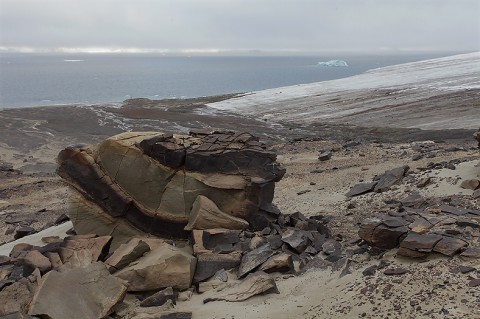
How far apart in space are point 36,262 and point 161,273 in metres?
2.56

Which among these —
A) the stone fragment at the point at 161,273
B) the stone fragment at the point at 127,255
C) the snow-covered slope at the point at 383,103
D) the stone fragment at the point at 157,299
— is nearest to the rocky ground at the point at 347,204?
the stone fragment at the point at 157,299

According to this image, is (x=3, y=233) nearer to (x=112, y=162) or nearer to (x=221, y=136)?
(x=112, y=162)

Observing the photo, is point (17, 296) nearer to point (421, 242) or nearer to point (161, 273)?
point (161, 273)

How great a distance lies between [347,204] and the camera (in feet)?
45.3


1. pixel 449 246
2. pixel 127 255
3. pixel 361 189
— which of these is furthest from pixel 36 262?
pixel 361 189

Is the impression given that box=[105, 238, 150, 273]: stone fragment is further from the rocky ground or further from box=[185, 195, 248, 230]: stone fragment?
the rocky ground

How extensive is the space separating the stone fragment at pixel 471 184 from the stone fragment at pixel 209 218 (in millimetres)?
5383

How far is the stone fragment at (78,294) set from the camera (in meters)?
7.73

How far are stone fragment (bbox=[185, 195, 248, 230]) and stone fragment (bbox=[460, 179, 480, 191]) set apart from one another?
538 centimetres

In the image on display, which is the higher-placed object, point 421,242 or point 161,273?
point 421,242

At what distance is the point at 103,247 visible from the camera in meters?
10.3

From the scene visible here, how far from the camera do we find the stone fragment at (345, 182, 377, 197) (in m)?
14.5

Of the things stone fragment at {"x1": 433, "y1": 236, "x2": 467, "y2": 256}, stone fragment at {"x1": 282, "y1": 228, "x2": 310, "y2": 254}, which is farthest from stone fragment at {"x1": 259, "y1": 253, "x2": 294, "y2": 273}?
stone fragment at {"x1": 433, "y1": 236, "x2": 467, "y2": 256}

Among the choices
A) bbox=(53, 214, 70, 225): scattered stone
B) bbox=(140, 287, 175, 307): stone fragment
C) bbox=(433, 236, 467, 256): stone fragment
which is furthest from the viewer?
bbox=(53, 214, 70, 225): scattered stone
